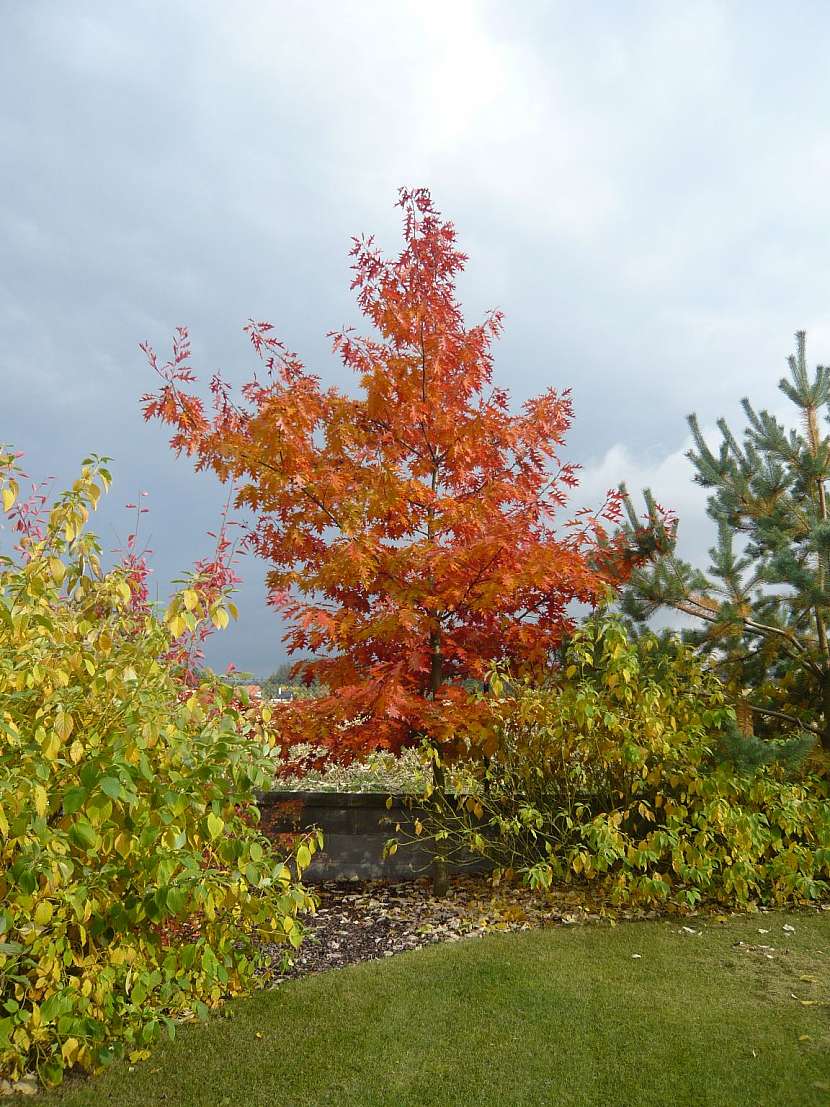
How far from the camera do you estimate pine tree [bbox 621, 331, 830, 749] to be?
6.11m

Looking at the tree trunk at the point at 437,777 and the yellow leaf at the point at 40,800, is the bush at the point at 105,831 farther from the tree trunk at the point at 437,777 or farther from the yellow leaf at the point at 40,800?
the tree trunk at the point at 437,777

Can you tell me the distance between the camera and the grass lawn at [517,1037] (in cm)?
337

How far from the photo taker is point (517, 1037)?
3812 mm

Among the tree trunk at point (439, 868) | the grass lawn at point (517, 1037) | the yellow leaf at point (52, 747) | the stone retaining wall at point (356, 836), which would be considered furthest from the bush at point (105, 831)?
the stone retaining wall at point (356, 836)

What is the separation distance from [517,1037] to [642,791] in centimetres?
267

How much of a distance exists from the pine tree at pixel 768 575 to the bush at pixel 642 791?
1.29 ft

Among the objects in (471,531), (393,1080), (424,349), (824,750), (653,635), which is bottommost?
(393,1080)

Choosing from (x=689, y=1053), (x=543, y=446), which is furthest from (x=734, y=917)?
(x=543, y=446)

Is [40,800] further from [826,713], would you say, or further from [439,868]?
[826,713]

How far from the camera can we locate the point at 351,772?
10531 millimetres

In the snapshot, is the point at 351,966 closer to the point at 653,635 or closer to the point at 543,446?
the point at 653,635

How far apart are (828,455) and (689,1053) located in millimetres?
4746

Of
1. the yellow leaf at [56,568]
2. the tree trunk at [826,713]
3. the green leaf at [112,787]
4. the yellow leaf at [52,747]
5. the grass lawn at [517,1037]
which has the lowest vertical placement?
the grass lawn at [517,1037]

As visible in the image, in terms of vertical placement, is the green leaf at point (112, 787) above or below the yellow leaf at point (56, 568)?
below
